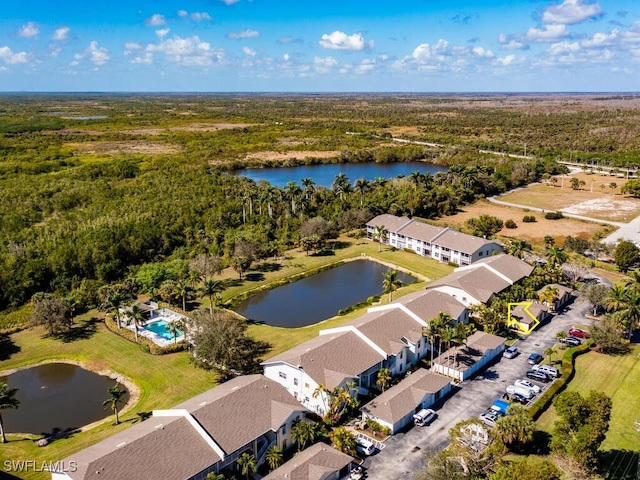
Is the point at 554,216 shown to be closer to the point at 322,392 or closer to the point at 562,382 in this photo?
the point at 562,382

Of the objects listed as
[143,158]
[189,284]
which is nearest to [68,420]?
[189,284]

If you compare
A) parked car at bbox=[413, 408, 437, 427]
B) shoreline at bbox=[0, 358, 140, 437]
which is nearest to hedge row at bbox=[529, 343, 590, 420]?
parked car at bbox=[413, 408, 437, 427]

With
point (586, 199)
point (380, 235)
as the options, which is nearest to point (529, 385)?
point (380, 235)

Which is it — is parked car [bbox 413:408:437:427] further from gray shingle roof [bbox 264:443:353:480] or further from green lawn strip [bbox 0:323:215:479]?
green lawn strip [bbox 0:323:215:479]

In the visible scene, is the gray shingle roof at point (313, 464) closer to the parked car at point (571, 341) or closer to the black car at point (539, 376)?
the black car at point (539, 376)

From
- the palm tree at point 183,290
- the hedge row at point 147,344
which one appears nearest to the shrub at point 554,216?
the palm tree at point 183,290

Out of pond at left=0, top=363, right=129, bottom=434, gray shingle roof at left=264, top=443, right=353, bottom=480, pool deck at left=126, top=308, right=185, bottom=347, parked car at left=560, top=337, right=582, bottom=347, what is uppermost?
gray shingle roof at left=264, top=443, right=353, bottom=480

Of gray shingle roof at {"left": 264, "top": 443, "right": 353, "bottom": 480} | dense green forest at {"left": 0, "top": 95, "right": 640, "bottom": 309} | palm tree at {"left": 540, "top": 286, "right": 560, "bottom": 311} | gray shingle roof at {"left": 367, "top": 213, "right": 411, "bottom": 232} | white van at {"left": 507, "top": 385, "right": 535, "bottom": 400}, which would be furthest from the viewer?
gray shingle roof at {"left": 367, "top": 213, "right": 411, "bottom": 232}
